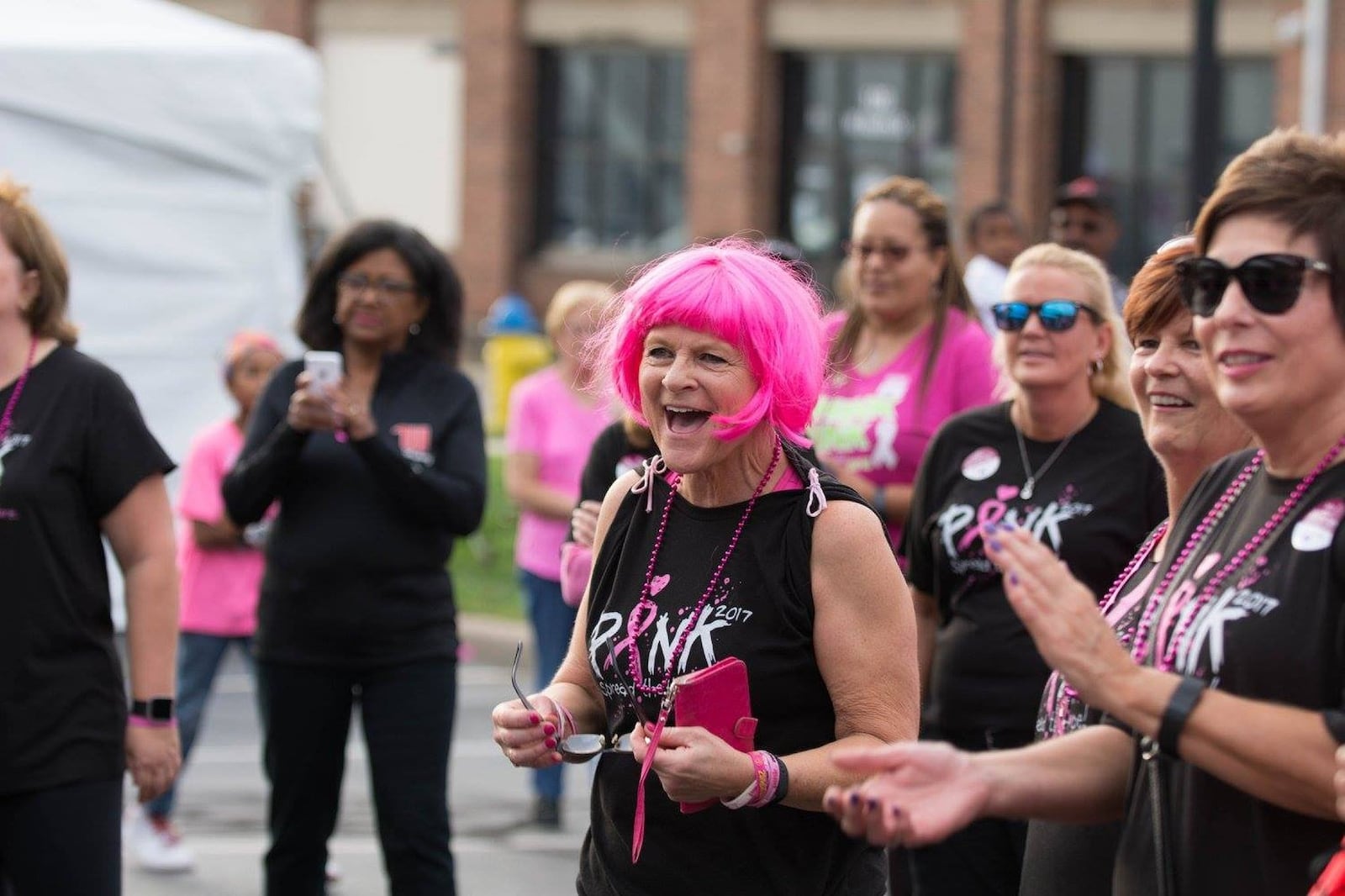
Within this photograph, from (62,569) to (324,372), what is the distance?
116 centimetres

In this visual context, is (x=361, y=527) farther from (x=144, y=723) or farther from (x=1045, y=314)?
(x=1045, y=314)

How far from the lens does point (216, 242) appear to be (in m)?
10.0

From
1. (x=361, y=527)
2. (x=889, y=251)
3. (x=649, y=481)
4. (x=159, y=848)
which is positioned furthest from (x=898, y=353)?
(x=159, y=848)

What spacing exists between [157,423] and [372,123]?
22.1m

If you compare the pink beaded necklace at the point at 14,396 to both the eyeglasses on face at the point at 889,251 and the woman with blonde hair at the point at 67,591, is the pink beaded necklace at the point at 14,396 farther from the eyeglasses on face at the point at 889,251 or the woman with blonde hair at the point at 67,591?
the eyeglasses on face at the point at 889,251

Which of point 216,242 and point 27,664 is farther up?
point 216,242

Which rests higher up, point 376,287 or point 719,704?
point 376,287

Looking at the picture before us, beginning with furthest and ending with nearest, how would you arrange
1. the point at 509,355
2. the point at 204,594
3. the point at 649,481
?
1. the point at 509,355
2. the point at 204,594
3. the point at 649,481

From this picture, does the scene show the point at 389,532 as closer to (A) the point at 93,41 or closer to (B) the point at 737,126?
(A) the point at 93,41

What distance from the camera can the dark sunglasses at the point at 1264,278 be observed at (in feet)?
8.31

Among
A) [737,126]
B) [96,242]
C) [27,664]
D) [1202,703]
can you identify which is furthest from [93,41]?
[737,126]

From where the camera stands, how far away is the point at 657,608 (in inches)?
133

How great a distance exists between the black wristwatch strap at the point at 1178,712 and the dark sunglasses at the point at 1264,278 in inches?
19.4

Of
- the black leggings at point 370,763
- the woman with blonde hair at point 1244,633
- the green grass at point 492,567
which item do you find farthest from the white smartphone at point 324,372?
the green grass at point 492,567
